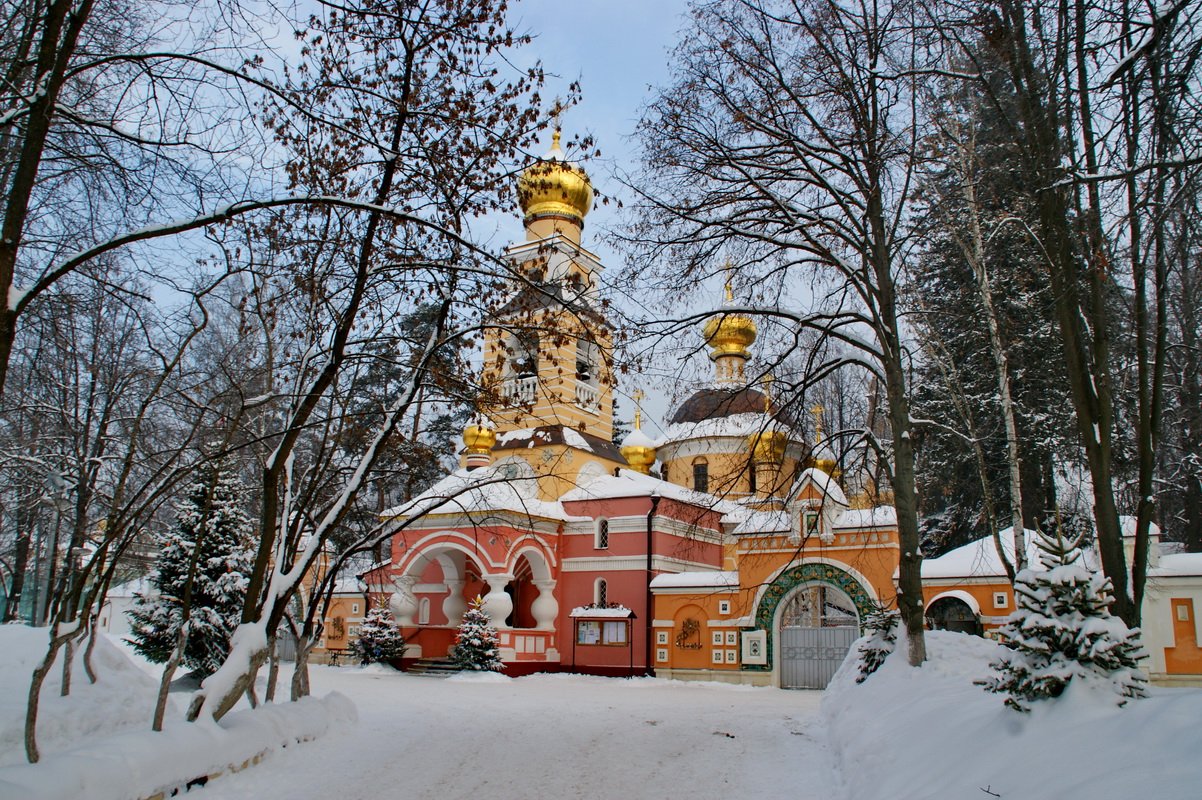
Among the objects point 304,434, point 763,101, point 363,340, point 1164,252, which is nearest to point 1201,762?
point 1164,252

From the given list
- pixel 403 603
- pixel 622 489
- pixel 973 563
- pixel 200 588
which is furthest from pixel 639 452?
pixel 200 588

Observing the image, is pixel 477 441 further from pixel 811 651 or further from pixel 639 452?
pixel 811 651

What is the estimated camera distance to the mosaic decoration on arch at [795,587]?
21.1 metres

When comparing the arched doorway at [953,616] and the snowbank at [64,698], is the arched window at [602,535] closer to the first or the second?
the arched doorway at [953,616]

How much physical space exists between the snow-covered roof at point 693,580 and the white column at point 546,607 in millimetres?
3081

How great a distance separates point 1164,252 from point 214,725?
8805 millimetres

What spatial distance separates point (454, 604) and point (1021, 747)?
2316 centimetres

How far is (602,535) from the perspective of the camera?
87.4 feet

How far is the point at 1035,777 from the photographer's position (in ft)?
14.5

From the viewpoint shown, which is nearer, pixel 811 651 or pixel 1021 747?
pixel 1021 747

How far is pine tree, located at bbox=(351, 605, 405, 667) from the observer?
25.3 meters

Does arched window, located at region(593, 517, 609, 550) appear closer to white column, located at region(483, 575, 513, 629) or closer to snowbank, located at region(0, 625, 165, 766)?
white column, located at region(483, 575, 513, 629)

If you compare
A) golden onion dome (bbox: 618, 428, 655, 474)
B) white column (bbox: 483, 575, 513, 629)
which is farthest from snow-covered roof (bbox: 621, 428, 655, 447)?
white column (bbox: 483, 575, 513, 629)

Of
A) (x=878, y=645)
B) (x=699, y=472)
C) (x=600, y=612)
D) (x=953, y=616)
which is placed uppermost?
(x=699, y=472)
